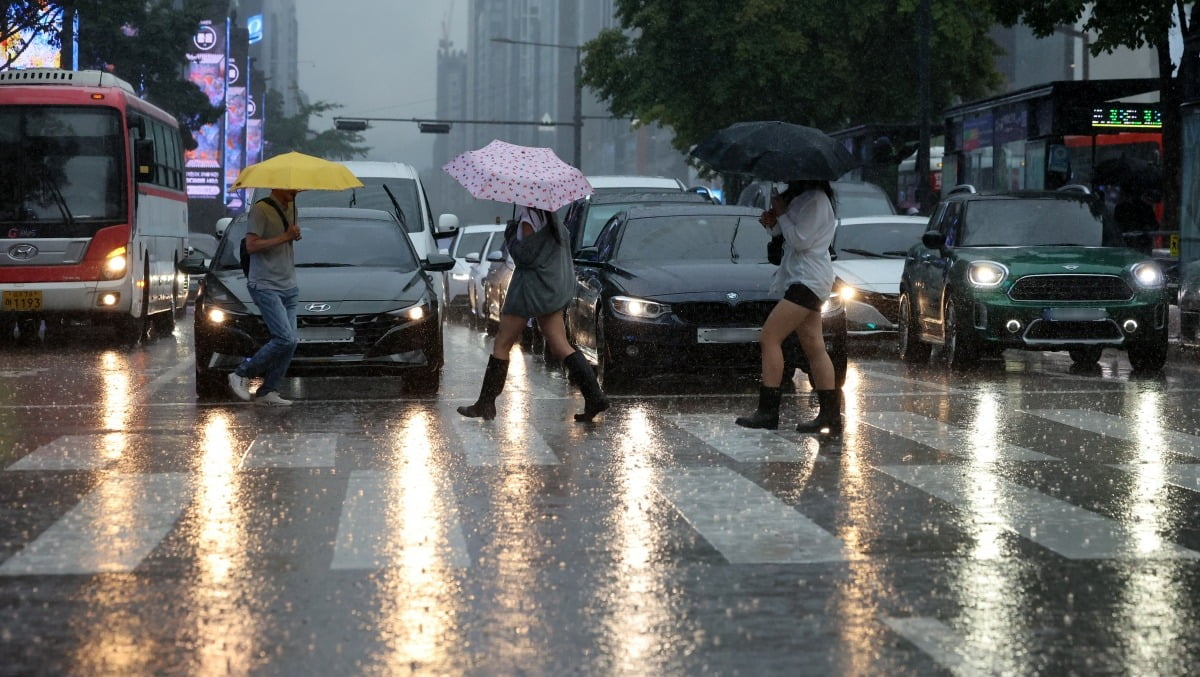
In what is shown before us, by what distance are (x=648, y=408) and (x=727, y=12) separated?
36.8m

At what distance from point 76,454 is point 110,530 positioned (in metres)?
2.89

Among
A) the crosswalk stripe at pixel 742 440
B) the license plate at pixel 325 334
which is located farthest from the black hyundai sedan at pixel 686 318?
the license plate at pixel 325 334

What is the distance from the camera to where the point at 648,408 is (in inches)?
535

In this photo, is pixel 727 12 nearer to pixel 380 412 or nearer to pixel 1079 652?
pixel 380 412

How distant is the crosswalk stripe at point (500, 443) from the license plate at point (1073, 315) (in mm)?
5950

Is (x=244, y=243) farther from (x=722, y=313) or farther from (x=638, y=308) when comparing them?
(x=722, y=313)

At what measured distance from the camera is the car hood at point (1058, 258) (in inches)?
676

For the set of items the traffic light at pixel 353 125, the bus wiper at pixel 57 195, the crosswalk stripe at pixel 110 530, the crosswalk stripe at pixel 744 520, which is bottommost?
the crosswalk stripe at pixel 110 530

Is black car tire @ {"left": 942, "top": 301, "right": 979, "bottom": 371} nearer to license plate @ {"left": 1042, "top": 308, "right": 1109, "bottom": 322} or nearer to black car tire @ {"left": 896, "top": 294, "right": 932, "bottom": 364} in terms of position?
license plate @ {"left": 1042, "top": 308, "right": 1109, "bottom": 322}

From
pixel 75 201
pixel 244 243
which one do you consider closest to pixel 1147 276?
pixel 244 243

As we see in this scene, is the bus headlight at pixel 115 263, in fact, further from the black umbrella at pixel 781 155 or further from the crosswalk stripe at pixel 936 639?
the crosswalk stripe at pixel 936 639

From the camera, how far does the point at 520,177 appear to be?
1253 centimetres

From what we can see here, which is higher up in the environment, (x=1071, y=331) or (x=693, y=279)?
(x=693, y=279)

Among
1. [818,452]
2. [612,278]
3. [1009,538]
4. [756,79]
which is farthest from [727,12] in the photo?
[1009,538]
